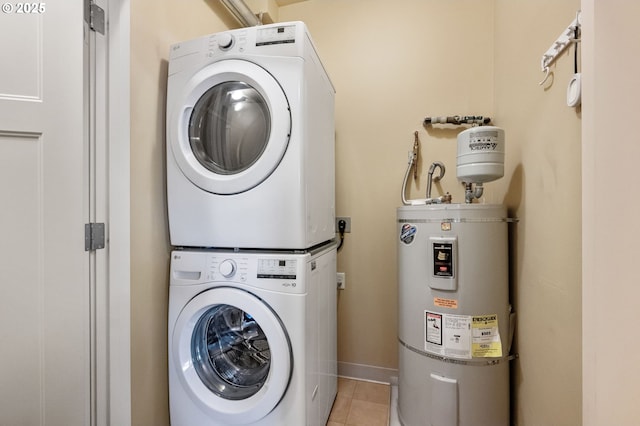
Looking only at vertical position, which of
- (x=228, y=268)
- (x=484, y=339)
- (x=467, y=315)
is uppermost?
(x=228, y=268)

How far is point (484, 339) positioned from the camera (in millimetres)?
1156

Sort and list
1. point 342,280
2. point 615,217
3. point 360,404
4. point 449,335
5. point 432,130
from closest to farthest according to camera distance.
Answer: point 615,217, point 449,335, point 360,404, point 432,130, point 342,280

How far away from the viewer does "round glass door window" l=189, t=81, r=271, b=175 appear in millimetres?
1113

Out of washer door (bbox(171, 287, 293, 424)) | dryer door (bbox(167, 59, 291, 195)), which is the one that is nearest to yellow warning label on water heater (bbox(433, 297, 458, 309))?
washer door (bbox(171, 287, 293, 424))

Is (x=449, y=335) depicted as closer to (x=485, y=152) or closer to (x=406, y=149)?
(x=485, y=152)

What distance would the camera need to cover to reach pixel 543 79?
106 cm

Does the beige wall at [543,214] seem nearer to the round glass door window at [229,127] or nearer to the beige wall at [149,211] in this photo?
the round glass door window at [229,127]

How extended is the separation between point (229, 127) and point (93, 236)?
2.22 ft

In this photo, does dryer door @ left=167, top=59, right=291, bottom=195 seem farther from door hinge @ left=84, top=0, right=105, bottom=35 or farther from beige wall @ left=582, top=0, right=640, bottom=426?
beige wall @ left=582, top=0, right=640, bottom=426

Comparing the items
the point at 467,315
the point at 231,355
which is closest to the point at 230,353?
the point at 231,355

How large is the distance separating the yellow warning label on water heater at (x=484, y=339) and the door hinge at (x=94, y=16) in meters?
1.93

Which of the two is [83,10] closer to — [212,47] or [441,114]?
[212,47]

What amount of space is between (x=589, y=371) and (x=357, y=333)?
4.43 feet
